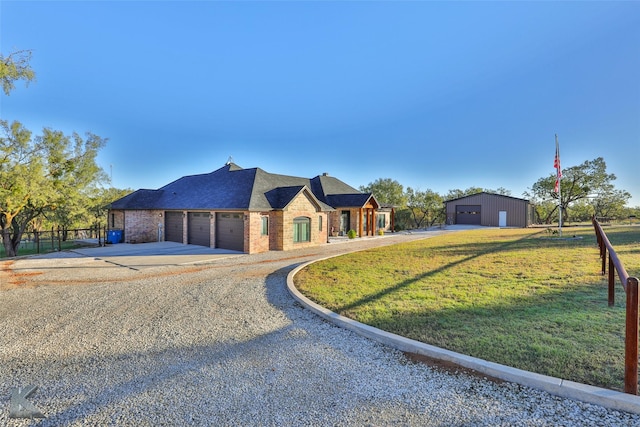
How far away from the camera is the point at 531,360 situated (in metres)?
3.94

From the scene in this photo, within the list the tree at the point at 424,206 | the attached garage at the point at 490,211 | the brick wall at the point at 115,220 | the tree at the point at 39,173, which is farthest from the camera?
the tree at the point at 424,206

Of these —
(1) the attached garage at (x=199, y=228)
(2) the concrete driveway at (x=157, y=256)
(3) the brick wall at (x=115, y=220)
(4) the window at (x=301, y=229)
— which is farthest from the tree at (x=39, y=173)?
(4) the window at (x=301, y=229)

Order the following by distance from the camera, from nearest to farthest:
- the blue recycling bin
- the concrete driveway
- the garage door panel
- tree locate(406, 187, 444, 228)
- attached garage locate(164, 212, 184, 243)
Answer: the concrete driveway, the blue recycling bin, attached garage locate(164, 212, 184, 243), the garage door panel, tree locate(406, 187, 444, 228)

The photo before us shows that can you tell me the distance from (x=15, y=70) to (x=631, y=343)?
17178 mm

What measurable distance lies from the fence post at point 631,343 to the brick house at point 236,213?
14.9m

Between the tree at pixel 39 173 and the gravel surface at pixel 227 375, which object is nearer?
the gravel surface at pixel 227 375

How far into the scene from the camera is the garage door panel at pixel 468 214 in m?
39.4

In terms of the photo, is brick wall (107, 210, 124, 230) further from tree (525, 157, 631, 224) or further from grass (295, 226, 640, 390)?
tree (525, 157, 631, 224)

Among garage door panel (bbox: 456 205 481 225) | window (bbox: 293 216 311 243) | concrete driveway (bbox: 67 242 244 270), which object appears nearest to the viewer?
concrete driveway (bbox: 67 242 244 270)

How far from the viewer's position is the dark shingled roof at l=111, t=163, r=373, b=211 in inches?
707

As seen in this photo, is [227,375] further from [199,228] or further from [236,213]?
[199,228]

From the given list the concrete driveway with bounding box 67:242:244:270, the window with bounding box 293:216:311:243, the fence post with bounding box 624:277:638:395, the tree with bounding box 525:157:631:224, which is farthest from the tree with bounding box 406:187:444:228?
the fence post with bounding box 624:277:638:395

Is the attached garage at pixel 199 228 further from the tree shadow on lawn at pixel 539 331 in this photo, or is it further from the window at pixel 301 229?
the tree shadow on lawn at pixel 539 331

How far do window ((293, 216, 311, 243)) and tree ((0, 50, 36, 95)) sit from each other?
1338 centimetres
